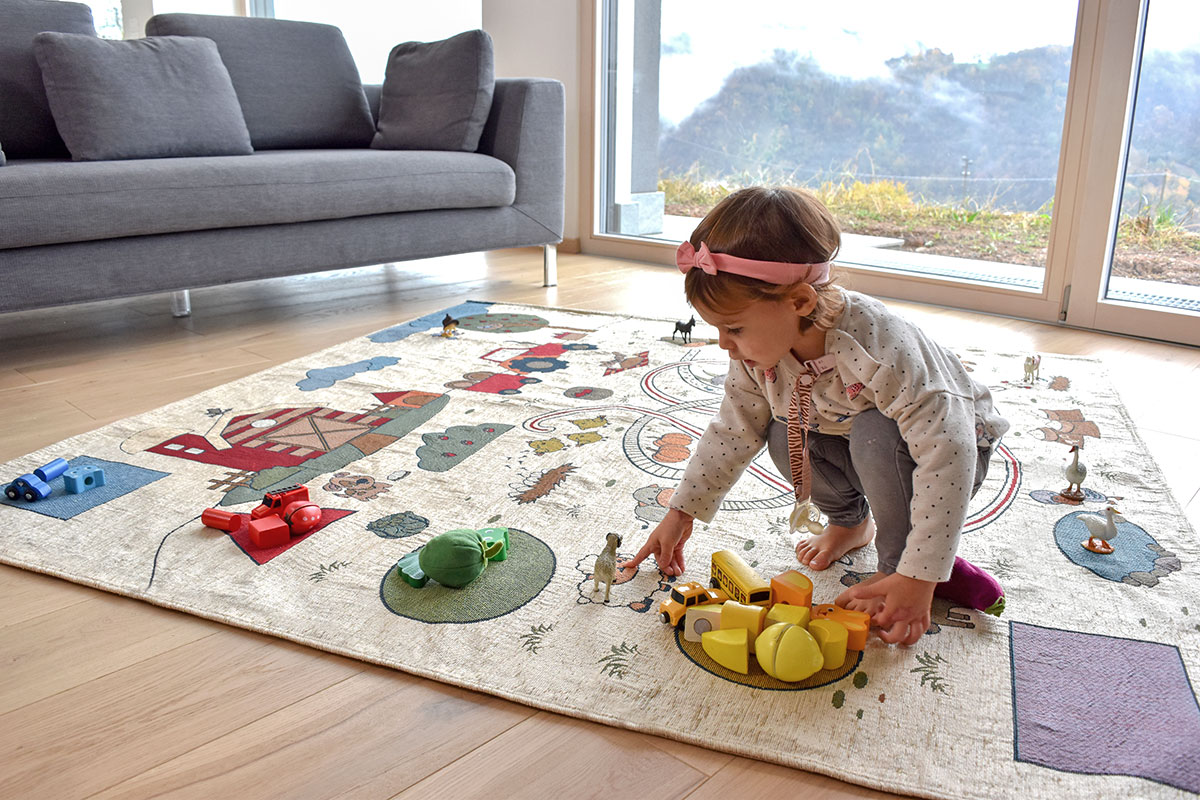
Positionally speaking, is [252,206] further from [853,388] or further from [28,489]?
[853,388]

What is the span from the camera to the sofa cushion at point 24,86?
2.50 meters

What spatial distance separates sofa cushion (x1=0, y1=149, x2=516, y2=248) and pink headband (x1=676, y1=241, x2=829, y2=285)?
64.9 inches

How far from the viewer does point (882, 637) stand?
3.18 feet

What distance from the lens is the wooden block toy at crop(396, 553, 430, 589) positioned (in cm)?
108

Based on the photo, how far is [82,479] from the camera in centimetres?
134

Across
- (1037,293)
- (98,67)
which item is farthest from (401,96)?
(1037,293)

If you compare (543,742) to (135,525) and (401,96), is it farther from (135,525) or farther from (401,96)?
(401,96)

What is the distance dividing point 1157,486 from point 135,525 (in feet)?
4.74

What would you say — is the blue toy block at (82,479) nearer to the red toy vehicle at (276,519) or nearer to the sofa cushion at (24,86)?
the red toy vehicle at (276,519)

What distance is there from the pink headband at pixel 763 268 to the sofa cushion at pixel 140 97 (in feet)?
6.74

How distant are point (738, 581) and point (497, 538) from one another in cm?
32

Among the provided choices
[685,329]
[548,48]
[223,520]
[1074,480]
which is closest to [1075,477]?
[1074,480]

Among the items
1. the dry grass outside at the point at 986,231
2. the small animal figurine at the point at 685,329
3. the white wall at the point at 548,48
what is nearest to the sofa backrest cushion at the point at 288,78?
the white wall at the point at 548,48

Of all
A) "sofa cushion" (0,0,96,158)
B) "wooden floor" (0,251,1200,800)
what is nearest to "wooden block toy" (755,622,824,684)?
"wooden floor" (0,251,1200,800)
